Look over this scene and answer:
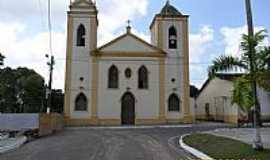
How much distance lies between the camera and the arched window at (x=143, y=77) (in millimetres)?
39969

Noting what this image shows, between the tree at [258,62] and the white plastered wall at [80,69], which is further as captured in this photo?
the white plastered wall at [80,69]

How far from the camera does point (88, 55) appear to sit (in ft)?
131

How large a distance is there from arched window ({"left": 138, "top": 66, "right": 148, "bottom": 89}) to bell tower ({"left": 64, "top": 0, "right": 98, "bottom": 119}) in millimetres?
5127

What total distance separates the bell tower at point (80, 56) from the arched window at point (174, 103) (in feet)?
27.1

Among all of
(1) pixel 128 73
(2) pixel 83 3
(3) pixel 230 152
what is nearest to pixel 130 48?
(1) pixel 128 73

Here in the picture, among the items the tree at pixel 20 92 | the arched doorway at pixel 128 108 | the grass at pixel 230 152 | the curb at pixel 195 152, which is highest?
the tree at pixel 20 92

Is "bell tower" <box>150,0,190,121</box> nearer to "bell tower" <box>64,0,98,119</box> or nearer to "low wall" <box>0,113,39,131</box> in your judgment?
"bell tower" <box>64,0,98,119</box>

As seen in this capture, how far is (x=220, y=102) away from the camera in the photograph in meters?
45.8

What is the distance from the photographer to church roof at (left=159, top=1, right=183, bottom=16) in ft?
139

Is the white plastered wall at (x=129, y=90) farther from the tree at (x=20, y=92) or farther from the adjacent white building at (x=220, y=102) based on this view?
the tree at (x=20, y=92)

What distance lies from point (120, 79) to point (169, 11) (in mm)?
9727

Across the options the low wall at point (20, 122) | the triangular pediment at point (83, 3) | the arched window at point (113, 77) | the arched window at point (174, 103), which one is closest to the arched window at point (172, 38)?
the arched window at point (174, 103)

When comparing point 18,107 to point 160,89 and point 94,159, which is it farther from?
point 94,159

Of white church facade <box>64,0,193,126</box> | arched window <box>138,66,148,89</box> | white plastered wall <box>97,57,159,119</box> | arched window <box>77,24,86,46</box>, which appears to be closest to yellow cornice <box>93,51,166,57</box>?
white church facade <box>64,0,193,126</box>
